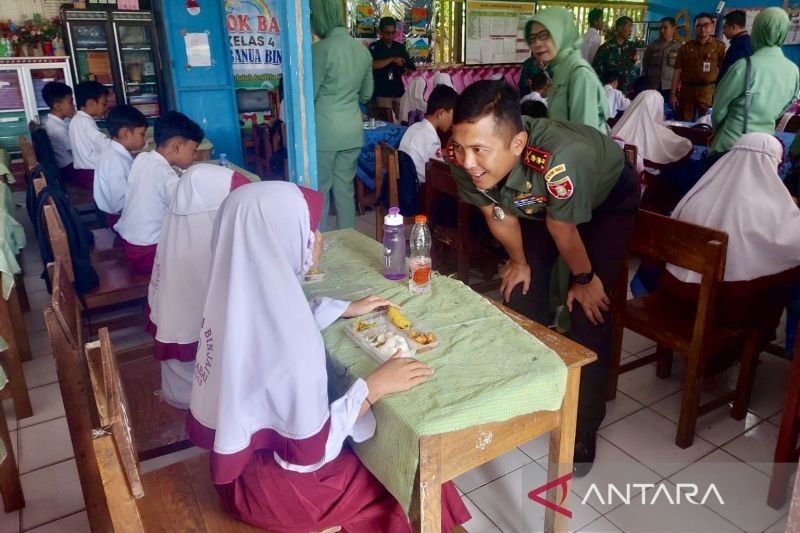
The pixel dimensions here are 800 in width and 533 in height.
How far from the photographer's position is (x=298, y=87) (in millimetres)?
2523

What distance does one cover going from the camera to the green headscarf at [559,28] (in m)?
2.68

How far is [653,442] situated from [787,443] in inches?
19.1

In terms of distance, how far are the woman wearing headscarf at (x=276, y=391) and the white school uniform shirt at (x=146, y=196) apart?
161cm

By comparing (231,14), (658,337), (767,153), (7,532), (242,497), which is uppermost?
(231,14)

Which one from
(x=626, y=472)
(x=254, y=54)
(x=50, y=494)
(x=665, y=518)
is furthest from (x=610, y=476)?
(x=254, y=54)

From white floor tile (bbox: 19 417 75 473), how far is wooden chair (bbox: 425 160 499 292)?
193 centimetres

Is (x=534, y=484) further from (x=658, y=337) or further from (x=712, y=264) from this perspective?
(x=712, y=264)

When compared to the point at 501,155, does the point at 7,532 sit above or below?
below

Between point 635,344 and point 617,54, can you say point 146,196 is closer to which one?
point 635,344

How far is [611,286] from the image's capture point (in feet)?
6.65

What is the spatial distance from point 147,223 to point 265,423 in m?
1.80

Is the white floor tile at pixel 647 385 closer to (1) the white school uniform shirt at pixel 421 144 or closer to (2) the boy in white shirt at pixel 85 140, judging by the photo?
(1) the white school uniform shirt at pixel 421 144

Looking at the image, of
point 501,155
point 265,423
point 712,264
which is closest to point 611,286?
point 712,264

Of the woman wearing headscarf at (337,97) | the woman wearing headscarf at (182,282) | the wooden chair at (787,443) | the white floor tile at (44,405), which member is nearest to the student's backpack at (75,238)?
the white floor tile at (44,405)
